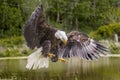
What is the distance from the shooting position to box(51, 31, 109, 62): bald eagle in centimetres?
580

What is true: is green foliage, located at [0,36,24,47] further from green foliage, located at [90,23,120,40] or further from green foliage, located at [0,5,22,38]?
green foliage, located at [90,23,120,40]

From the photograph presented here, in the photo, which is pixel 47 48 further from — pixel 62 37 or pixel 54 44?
pixel 62 37

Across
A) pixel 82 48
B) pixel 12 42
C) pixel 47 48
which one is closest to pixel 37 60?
pixel 47 48

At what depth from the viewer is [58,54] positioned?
Result: 6.18 m

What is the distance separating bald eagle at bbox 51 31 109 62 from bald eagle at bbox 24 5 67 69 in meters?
0.14

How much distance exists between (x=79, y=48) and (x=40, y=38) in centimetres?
59

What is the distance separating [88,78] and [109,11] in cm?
2613

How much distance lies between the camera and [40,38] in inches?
240

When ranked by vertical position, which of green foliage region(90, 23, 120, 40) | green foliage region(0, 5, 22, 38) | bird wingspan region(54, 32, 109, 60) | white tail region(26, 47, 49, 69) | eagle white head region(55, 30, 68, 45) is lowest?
white tail region(26, 47, 49, 69)

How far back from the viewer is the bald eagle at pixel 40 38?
5.70m

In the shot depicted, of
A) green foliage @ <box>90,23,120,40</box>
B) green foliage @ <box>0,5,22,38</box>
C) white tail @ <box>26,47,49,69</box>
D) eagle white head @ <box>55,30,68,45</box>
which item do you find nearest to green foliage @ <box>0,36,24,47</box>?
green foliage @ <box>0,5,22,38</box>

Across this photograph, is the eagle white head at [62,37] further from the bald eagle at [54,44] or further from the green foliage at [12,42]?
the green foliage at [12,42]

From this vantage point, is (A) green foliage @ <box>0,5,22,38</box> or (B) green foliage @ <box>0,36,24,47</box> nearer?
(B) green foliage @ <box>0,36,24,47</box>

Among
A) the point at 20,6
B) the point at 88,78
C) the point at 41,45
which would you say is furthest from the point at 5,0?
the point at 41,45
